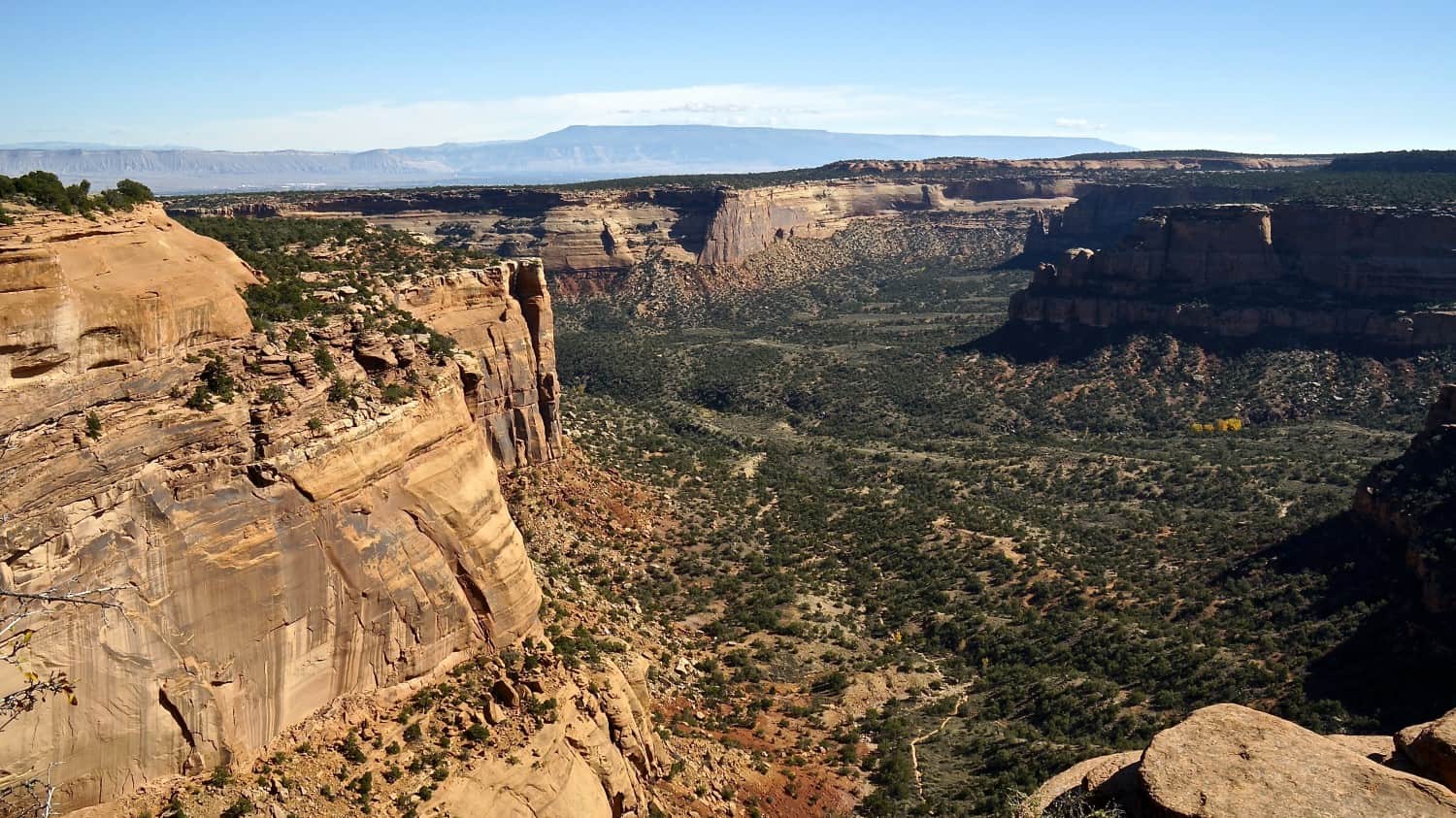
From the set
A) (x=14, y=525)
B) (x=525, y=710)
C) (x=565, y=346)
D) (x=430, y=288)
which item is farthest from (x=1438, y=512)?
(x=565, y=346)

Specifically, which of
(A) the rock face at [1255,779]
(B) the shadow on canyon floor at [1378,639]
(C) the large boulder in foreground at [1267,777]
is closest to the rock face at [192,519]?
(A) the rock face at [1255,779]

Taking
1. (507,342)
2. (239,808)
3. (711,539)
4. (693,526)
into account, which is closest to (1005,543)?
(711,539)

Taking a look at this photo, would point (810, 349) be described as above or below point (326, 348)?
below

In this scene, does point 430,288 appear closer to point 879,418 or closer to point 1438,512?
point 1438,512

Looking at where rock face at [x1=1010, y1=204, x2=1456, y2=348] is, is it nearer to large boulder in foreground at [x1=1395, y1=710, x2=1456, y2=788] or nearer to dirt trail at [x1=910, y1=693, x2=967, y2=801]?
dirt trail at [x1=910, y1=693, x2=967, y2=801]

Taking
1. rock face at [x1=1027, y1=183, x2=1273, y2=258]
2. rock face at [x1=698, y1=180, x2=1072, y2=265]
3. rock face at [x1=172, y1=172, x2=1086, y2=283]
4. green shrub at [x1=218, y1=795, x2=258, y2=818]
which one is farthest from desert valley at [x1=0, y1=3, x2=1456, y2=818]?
rock face at [x1=1027, y1=183, x2=1273, y2=258]
